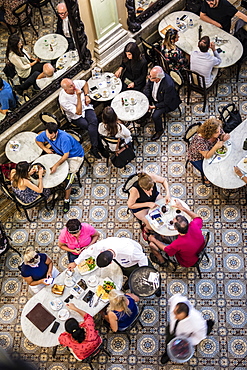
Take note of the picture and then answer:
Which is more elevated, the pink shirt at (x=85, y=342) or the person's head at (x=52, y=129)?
the person's head at (x=52, y=129)

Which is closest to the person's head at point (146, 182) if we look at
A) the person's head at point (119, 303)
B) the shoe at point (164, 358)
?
the person's head at point (119, 303)

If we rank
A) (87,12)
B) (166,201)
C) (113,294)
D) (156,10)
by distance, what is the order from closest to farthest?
(113,294) → (166,201) → (87,12) → (156,10)

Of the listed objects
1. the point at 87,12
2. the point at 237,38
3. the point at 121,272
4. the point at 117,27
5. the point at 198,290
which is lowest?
the point at 198,290

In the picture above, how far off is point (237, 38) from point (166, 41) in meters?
1.35

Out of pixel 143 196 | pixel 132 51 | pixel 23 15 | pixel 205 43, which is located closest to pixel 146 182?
pixel 143 196

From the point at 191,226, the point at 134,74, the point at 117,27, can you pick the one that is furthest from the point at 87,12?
the point at 191,226

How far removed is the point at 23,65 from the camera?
313 inches

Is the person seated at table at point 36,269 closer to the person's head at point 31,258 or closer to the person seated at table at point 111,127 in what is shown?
the person's head at point 31,258

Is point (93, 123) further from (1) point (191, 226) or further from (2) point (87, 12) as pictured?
(1) point (191, 226)

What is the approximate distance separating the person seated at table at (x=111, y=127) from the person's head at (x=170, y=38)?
1928 millimetres

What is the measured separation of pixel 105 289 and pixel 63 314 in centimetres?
58

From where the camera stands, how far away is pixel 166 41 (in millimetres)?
7973

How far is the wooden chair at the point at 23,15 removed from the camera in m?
8.35

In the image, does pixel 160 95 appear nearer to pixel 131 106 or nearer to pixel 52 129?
pixel 131 106
